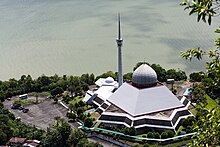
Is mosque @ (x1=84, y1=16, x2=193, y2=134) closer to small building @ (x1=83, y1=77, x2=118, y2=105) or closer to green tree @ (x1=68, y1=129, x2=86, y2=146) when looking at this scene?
small building @ (x1=83, y1=77, x2=118, y2=105)

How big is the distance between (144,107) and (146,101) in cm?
19

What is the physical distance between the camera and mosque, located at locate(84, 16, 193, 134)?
32.0 ft

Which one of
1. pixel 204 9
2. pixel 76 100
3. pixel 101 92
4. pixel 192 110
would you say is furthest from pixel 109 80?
pixel 204 9

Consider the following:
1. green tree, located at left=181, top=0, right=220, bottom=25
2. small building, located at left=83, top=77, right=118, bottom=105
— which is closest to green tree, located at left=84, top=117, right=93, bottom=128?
small building, located at left=83, top=77, right=118, bottom=105

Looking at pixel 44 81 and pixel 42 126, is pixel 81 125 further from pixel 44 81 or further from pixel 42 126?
pixel 44 81

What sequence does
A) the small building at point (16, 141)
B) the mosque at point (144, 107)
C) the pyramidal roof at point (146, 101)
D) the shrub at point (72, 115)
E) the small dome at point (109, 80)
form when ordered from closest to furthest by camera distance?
the small building at point (16, 141), the mosque at point (144, 107), the pyramidal roof at point (146, 101), the shrub at point (72, 115), the small dome at point (109, 80)

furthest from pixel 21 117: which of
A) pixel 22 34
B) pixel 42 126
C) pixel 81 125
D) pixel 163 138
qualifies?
pixel 22 34

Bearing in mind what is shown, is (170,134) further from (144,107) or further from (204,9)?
(204,9)

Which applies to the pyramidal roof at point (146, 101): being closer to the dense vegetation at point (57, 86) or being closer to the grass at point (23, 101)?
the dense vegetation at point (57, 86)

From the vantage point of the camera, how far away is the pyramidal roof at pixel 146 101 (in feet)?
33.1

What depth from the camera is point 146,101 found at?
33.5 ft

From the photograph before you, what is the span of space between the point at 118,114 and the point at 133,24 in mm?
9436

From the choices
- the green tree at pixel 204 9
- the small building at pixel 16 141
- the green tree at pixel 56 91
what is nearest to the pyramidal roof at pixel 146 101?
the green tree at pixel 56 91

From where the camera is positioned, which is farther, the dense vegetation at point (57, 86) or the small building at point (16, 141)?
the dense vegetation at point (57, 86)
